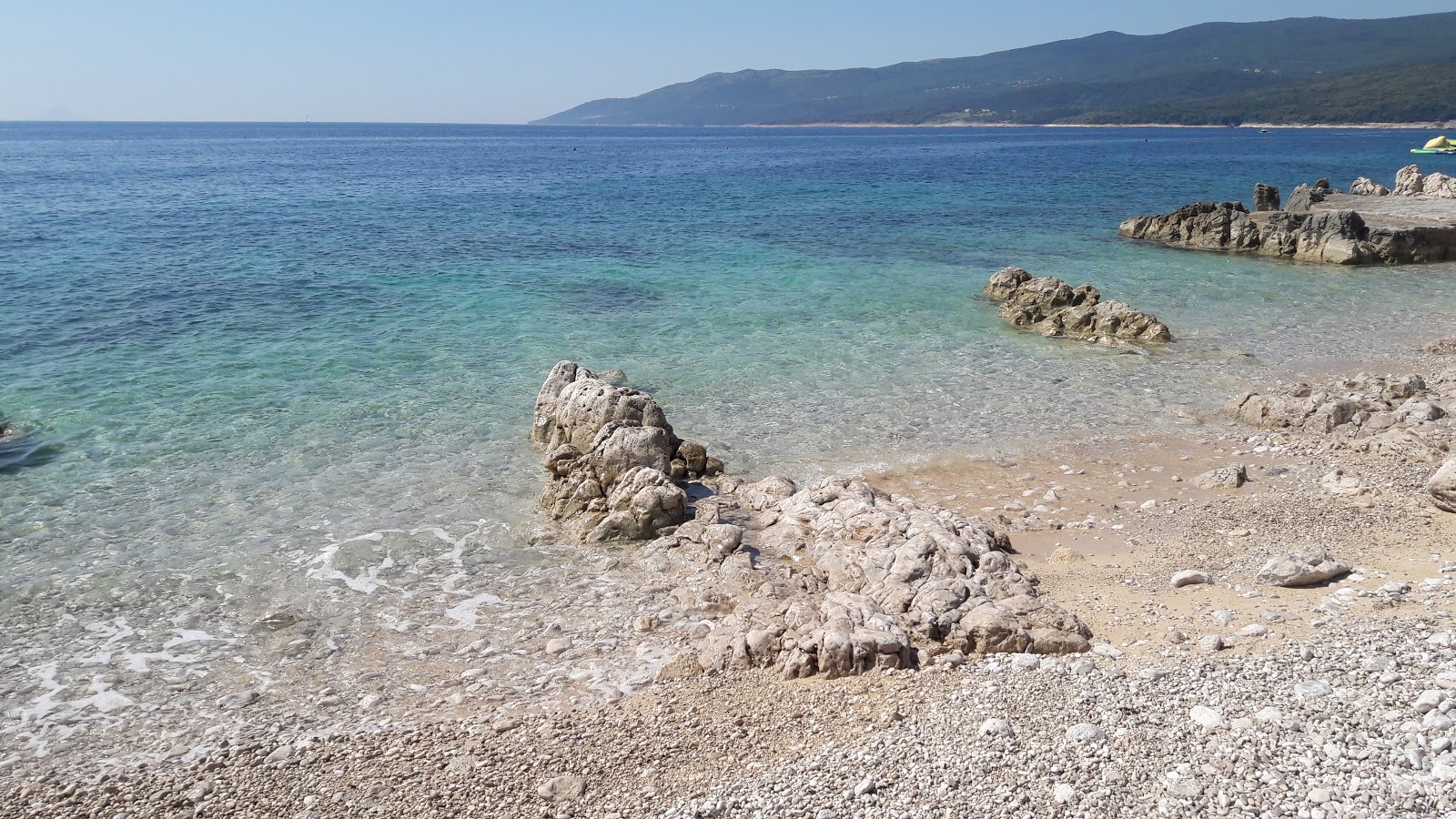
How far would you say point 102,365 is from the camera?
17812 mm

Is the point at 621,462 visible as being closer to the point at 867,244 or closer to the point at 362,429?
the point at 362,429

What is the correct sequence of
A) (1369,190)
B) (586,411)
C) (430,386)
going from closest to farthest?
(586,411) < (430,386) < (1369,190)

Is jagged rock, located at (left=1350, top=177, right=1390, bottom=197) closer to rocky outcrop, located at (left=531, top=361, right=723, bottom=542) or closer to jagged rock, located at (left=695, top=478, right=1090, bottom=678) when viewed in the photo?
rocky outcrop, located at (left=531, top=361, right=723, bottom=542)

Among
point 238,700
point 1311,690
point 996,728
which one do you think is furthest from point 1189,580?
point 238,700

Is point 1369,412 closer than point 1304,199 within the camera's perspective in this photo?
Yes

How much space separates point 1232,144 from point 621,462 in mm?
131630

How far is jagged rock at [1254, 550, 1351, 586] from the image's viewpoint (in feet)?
28.2

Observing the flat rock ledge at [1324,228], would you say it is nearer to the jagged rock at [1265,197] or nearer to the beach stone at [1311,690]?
the jagged rock at [1265,197]

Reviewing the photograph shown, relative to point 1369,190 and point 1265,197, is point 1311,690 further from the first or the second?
point 1369,190

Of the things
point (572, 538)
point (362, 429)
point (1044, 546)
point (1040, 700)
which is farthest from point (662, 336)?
point (1040, 700)

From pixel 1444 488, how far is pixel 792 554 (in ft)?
23.1

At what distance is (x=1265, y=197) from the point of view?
41250 mm

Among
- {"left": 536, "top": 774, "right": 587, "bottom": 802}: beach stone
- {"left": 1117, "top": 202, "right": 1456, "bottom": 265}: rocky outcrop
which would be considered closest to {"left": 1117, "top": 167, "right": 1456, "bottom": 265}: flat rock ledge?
{"left": 1117, "top": 202, "right": 1456, "bottom": 265}: rocky outcrop

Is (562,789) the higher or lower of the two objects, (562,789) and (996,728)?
the lower
